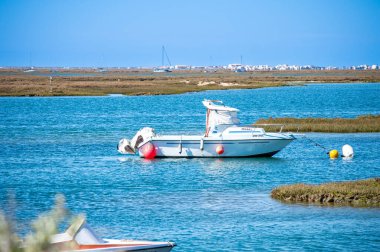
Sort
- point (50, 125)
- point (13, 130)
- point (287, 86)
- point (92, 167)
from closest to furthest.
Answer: point (92, 167) < point (13, 130) < point (50, 125) < point (287, 86)

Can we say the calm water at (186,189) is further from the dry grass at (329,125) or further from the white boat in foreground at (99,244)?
the white boat in foreground at (99,244)

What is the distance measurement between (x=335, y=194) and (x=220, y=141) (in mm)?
13894

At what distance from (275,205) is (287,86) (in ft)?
468

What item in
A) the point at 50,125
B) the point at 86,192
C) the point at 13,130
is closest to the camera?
the point at 86,192

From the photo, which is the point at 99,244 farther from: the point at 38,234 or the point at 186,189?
the point at 186,189

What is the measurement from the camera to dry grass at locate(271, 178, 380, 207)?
30.0m

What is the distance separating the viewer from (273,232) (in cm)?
2606

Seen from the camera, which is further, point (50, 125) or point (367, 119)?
point (50, 125)

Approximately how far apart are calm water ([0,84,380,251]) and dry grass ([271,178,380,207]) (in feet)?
2.72

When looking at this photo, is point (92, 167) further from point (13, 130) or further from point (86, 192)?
point (13, 130)

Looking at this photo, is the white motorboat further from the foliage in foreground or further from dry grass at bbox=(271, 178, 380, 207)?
the foliage in foreground

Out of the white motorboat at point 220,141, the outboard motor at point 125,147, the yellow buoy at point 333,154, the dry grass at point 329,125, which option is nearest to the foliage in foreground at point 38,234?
the white motorboat at point 220,141

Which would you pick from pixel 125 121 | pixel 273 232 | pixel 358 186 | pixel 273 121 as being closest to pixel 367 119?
pixel 273 121

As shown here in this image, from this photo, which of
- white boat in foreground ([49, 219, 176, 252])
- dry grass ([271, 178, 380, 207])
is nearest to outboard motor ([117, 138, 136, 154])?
dry grass ([271, 178, 380, 207])
